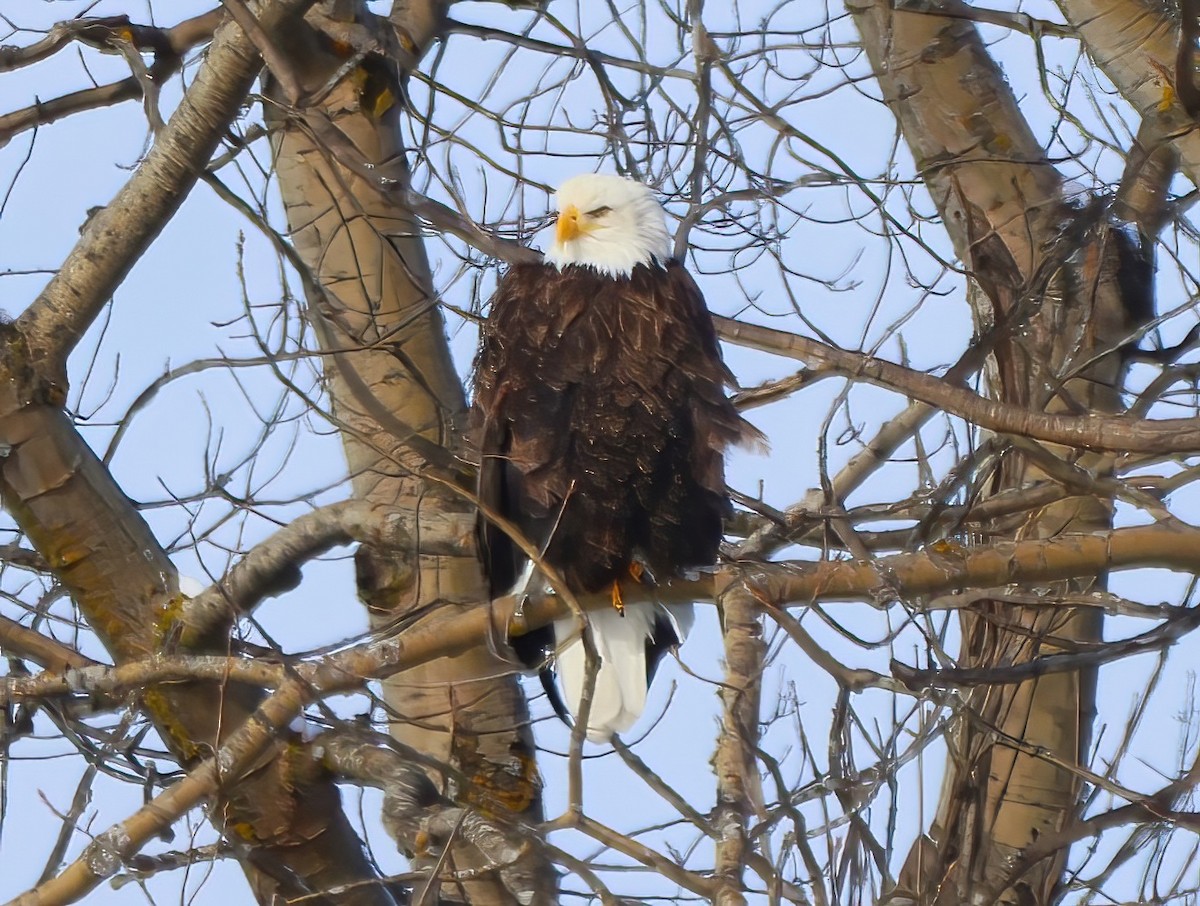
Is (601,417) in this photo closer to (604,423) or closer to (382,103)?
(604,423)

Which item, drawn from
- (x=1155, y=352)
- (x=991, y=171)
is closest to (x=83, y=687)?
(x=1155, y=352)

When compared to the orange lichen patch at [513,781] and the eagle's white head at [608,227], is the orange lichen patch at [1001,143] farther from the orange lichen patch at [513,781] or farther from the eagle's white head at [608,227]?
the orange lichen patch at [513,781]

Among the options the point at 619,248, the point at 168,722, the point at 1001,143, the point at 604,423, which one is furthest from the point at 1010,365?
the point at 168,722

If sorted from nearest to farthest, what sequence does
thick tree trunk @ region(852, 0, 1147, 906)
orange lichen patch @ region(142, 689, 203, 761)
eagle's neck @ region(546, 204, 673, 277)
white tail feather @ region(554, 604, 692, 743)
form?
thick tree trunk @ region(852, 0, 1147, 906) < orange lichen patch @ region(142, 689, 203, 761) < eagle's neck @ region(546, 204, 673, 277) < white tail feather @ region(554, 604, 692, 743)

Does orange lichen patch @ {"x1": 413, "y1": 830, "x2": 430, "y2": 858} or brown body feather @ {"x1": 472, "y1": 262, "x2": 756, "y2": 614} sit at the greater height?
brown body feather @ {"x1": 472, "y1": 262, "x2": 756, "y2": 614}

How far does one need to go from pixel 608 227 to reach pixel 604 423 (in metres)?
0.52

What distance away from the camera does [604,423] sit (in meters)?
3.05

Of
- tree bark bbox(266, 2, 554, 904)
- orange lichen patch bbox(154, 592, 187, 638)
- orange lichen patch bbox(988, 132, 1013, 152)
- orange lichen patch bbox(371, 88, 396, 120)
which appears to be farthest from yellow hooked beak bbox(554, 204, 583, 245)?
orange lichen patch bbox(988, 132, 1013, 152)

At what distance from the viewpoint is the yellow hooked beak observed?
3295 mm

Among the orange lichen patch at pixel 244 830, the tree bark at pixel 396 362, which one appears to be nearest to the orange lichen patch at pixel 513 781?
the tree bark at pixel 396 362

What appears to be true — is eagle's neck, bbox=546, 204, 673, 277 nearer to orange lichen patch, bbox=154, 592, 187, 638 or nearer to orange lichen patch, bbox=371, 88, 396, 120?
orange lichen patch, bbox=371, 88, 396, 120

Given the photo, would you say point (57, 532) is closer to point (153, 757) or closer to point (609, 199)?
point (153, 757)

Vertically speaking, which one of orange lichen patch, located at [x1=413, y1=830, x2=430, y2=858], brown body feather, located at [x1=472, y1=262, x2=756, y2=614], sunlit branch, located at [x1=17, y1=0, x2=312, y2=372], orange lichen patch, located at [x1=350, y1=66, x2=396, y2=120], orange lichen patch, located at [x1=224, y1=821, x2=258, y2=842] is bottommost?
orange lichen patch, located at [x1=413, y1=830, x2=430, y2=858]

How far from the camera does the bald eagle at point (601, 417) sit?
10.1 ft
